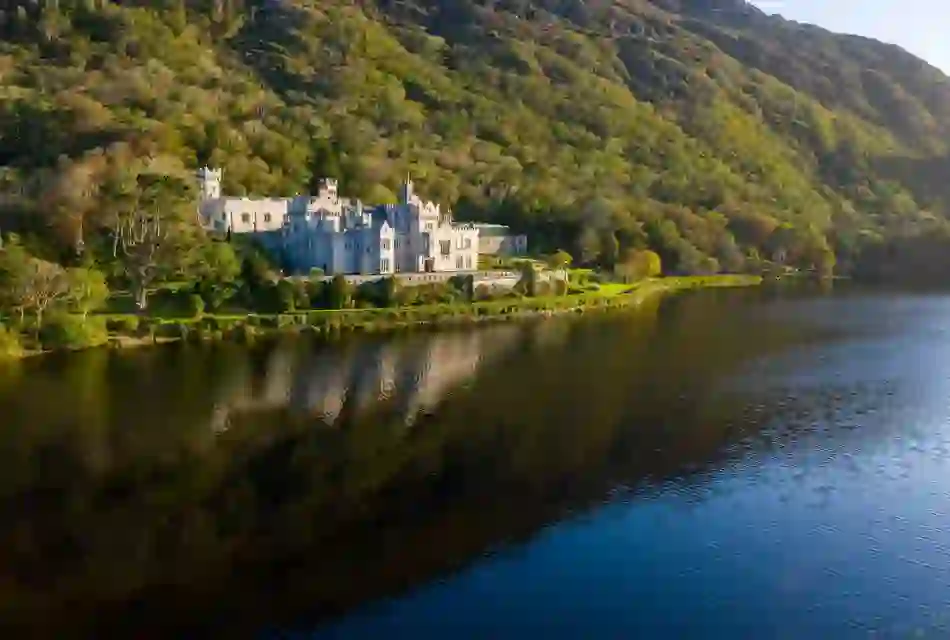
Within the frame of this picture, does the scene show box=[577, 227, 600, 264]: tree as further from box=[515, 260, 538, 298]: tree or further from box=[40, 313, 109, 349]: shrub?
box=[40, 313, 109, 349]: shrub

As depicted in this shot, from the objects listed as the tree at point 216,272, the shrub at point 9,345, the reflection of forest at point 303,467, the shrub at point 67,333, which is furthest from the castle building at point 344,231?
the shrub at point 9,345

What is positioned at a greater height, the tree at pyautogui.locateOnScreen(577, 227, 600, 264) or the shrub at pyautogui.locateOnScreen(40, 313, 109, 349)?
the tree at pyautogui.locateOnScreen(577, 227, 600, 264)

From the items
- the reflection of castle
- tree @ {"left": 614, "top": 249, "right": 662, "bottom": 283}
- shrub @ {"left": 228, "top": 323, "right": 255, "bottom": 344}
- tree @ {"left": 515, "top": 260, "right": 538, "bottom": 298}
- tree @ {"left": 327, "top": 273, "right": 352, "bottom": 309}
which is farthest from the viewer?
tree @ {"left": 614, "top": 249, "right": 662, "bottom": 283}

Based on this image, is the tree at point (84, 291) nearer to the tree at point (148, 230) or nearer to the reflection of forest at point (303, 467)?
the tree at point (148, 230)

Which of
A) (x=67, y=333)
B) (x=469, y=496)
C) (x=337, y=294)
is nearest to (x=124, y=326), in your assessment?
(x=67, y=333)

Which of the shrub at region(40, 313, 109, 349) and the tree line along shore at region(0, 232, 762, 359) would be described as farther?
the tree line along shore at region(0, 232, 762, 359)

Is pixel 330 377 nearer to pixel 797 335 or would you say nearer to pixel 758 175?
pixel 797 335

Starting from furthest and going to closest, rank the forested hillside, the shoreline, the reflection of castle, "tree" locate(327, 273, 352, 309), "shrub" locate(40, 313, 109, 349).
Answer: the forested hillside < "tree" locate(327, 273, 352, 309) < the shoreline < "shrub" locate(40, 313, 109, 349) < the reflection of castle

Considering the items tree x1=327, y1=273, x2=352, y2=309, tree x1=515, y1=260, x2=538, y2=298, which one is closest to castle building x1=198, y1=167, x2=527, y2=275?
tree x1=515, y1=260, x2=538, y2=298
